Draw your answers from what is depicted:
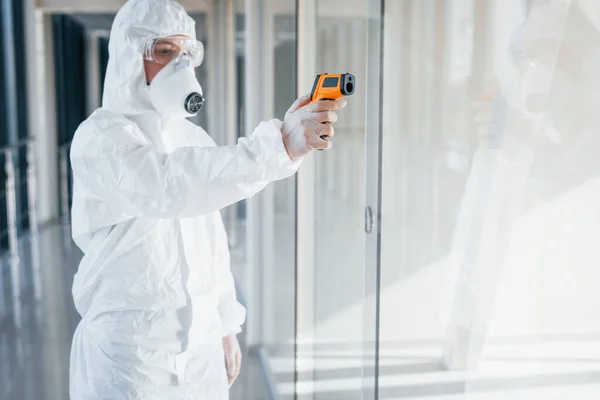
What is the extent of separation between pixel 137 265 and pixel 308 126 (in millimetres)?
623

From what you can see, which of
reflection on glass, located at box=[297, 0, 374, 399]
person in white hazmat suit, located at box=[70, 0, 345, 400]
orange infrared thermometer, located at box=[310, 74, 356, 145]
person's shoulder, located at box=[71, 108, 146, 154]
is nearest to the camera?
orange infrared thermometer, located at box=[310, 74, 356, 145]

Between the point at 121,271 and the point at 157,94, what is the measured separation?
0.42 m

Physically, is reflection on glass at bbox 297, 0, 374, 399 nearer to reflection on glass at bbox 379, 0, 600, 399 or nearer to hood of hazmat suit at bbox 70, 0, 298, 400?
reflection on glass at bbox 379, 0, 600, 399

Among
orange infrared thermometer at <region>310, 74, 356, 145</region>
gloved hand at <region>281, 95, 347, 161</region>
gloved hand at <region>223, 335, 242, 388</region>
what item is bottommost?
gloved hand at <region>223, 335, 242, 388</region>

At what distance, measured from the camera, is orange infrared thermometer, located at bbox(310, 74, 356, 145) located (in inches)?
41.1

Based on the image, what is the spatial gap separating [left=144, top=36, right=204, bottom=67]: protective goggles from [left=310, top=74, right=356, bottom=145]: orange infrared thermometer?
57 cm

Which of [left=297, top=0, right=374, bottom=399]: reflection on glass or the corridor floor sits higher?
[left=297, top=0, right=374, bottom=399]: reflection on glass

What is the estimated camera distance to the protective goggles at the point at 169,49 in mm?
1571

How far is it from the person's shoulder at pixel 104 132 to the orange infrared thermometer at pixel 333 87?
0.47 m

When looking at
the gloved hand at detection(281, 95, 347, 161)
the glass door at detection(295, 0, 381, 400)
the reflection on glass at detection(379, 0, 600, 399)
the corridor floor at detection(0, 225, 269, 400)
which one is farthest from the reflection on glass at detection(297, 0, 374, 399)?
the corridor floor at detection(0, 225, 269, 400)

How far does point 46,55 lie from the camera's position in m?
7.18

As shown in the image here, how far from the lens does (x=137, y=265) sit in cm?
154

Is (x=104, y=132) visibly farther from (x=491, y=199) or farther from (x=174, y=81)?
(x=491, y=199)

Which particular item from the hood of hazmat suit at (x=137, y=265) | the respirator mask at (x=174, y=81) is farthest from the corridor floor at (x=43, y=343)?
the respirator mask at (x=174, y=81)
